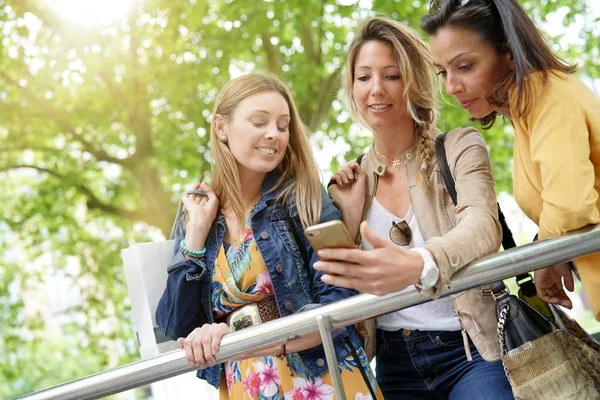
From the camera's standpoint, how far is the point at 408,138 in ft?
8.61

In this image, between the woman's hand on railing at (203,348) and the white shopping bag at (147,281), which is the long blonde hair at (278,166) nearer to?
the white shopping bag at (147,281)

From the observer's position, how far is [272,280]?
236cm

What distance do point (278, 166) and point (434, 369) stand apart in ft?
3.13

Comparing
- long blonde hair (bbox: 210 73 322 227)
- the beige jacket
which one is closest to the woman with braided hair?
the beige jacket

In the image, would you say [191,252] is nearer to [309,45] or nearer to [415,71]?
[415,71]

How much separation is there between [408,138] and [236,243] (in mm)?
753

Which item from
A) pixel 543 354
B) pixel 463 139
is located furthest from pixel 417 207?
pixel 543 354

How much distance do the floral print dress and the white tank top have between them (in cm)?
16

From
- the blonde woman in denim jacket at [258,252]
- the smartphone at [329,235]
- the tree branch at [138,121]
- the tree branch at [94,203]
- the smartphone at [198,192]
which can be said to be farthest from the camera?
the tree branch at [94,203]

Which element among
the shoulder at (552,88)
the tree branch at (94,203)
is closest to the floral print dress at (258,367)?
the shoulder at (552,88)

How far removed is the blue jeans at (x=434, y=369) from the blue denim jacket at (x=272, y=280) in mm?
182

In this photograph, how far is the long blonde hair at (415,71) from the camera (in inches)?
99.5

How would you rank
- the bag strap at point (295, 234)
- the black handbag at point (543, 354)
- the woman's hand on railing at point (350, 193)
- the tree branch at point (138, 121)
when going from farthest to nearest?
the tree branch at point (138, 121) → the woman's hand on railing at point (350, 193) → the bag strap at point (295, 234) → the black handbag at point (543, 354)

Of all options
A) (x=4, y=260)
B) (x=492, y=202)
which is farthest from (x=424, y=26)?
(x=4, y=260)
